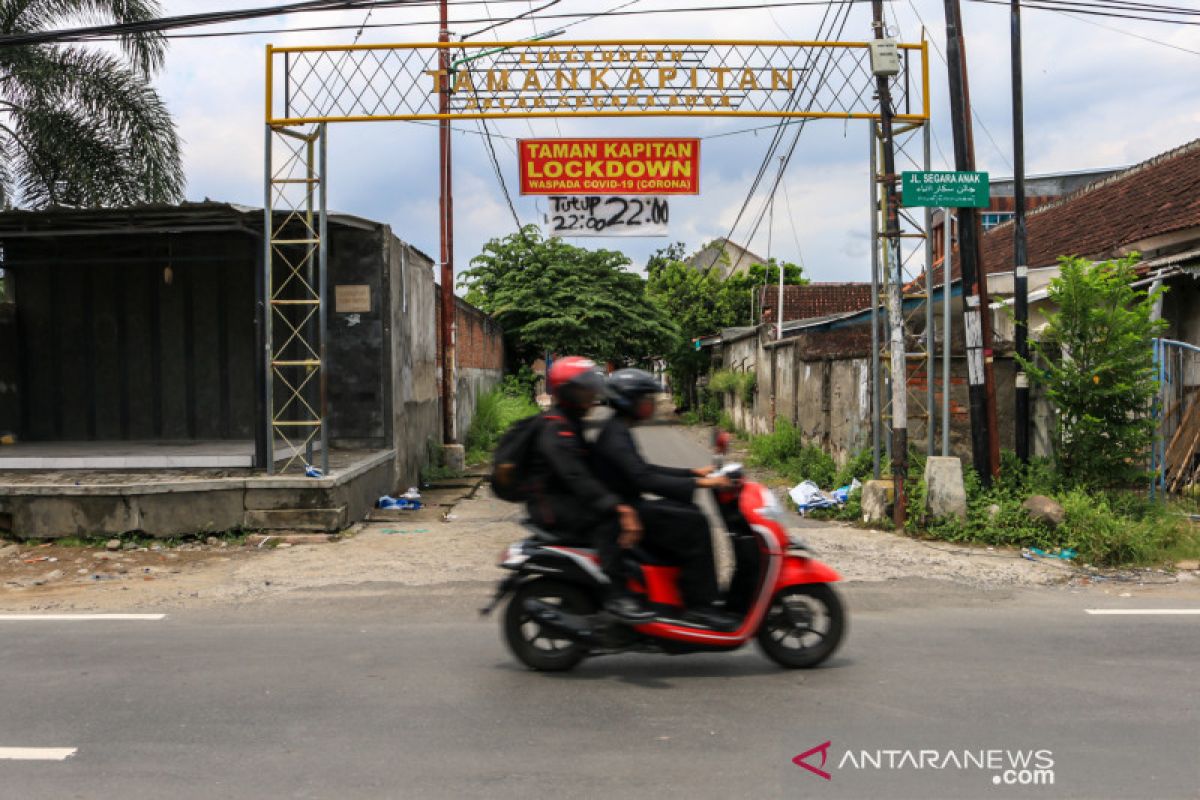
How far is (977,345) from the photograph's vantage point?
10477 mm

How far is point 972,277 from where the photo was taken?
10391 millimetres

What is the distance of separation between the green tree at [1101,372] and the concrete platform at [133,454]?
8.50m

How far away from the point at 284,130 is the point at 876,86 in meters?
6.29

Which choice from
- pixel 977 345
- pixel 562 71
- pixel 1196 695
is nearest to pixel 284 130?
pixel 562 71

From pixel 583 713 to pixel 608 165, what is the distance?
24.3ft

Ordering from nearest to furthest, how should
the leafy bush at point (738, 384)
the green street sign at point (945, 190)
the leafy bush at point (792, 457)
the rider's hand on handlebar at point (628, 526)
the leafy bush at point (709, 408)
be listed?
the rider's hand on handlebar at point (628, 526), the green street sign at point (945, 190), the leafy bush at point (792, 457), the leafy bush at point (738, 384), the leafy bush at point (709, 408)

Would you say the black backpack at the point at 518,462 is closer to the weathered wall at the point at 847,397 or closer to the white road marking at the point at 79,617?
the white road marking at the point at 79,617

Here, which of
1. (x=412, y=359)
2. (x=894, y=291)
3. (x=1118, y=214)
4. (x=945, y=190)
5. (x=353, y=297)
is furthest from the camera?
(x=1118, y=214)

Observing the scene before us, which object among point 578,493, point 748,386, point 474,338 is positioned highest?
point 474,338

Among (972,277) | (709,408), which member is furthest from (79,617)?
(709,408)

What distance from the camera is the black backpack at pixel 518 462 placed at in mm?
5094

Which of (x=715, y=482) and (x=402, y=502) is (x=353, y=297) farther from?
(x=715, y=482)

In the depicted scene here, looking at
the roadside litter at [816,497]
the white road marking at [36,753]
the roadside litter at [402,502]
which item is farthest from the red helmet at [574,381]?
the roadside litter at [402,502]

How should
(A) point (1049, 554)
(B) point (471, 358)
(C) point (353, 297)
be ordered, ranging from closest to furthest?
1. (A) point (1049, 554)
2. (C) point (353, 297)
3. (B) point (471, 358)
